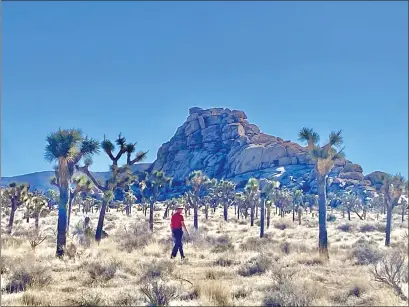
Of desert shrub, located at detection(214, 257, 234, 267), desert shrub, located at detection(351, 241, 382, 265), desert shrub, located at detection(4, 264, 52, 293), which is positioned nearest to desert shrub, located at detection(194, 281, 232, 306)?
desert shrub, located at detection(4, 264, 52, 293)

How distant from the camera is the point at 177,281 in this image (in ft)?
32.8

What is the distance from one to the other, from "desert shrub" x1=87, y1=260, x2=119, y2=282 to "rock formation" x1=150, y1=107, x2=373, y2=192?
95.5 meters

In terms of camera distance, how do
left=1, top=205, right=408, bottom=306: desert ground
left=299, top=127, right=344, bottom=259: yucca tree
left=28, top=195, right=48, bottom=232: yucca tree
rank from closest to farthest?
left=1, top=205, right=408, bottom=306: desert ground < left=299, top=127, right=344, bottom=259: yucca tree < left=28, top=195, right=48, bottom=232: yucca tree

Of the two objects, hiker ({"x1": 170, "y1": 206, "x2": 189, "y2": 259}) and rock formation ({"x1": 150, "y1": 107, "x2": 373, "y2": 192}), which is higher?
rock formation ({"x1": 150, "y1": 107, "x2": 373, "y2": 192})

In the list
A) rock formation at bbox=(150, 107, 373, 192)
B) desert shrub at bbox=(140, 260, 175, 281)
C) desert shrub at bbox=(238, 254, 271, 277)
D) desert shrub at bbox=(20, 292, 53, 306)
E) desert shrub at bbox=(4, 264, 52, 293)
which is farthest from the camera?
rock formation at bbox=(150, 107, 373, 192)

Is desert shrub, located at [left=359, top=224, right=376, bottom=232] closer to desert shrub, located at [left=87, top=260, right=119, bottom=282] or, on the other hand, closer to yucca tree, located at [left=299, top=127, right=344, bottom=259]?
yucca tree, located at [left=299, top=127, right=344, bottom=259]

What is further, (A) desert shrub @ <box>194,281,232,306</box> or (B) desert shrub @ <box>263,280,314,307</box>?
(A) desert shrub @ <box>194,281,232,306</box>

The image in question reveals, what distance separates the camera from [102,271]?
10.8 metres

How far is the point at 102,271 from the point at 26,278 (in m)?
1.96

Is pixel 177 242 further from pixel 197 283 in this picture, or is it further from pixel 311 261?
pixel 197 283

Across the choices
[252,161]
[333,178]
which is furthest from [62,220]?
[252,161]

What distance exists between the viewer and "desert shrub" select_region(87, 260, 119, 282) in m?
10.3

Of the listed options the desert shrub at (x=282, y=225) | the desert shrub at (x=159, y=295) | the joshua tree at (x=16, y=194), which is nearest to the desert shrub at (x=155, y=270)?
the desert shrub at (x=159, y=295)

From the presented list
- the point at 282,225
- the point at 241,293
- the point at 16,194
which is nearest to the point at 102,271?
the point at 241,293
